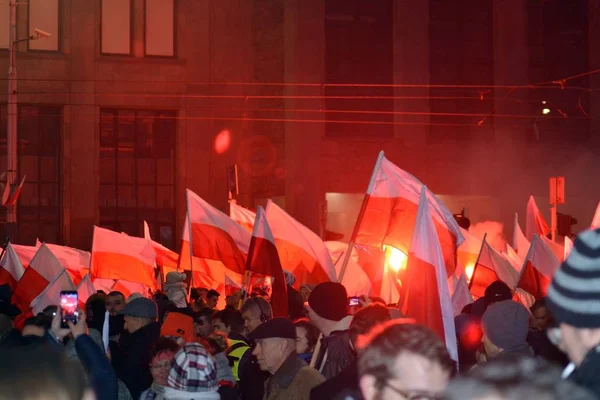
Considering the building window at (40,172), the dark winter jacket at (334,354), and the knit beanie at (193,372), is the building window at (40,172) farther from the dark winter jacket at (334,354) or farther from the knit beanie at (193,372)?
the knit beanie at (193,372)

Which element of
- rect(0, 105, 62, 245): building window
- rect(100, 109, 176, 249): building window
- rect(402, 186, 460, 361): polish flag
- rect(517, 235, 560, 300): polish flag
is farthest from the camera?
rect(100, 109, 176, 249): building window

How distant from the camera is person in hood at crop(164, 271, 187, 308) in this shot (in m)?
12.6

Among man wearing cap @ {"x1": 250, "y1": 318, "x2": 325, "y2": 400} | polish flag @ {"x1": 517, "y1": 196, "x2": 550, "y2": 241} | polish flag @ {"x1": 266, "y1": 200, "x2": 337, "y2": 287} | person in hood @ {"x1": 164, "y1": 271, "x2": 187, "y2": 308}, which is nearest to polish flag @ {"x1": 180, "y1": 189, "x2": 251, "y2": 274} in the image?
polish flag @ {"x1": 266, "y1": 200, "x2": 337, "y2": 287}

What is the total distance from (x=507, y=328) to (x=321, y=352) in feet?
5.16

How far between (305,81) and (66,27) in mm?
7641

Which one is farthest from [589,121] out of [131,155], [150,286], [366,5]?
[150,286]

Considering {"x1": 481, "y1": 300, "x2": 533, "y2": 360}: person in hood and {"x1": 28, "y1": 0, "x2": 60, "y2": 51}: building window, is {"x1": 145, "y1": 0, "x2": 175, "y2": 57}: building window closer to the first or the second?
{"x1": 28, "y1": 0, "x2": 60, "y2": 51}: building window

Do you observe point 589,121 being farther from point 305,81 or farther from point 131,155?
point 131,155

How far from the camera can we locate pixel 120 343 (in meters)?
8.59

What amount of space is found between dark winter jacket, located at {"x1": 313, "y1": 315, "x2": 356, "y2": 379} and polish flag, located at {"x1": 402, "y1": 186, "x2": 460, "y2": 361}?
2.59 ft

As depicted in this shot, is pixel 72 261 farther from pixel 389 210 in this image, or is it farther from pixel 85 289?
pixel 389 210

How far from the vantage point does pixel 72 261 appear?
1903cm

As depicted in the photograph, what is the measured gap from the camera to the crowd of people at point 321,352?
8.89 feet

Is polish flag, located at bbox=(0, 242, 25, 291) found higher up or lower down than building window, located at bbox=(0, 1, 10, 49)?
lower down
